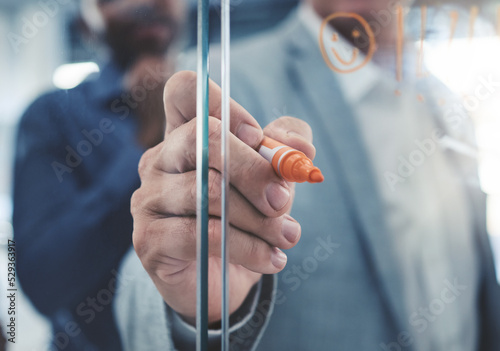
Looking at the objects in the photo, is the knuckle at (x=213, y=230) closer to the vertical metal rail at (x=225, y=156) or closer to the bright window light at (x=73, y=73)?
the vertical metal rail at (x=225, y=156)

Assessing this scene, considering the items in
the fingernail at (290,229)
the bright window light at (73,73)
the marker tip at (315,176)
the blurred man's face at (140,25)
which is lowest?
the fingernail at (290,229)

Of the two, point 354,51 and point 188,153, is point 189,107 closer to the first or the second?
point 188,153

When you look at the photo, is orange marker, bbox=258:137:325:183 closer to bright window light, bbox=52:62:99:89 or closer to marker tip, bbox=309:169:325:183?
marker tip, bbox=309:169:325:183

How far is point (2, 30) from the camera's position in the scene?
1.20ft

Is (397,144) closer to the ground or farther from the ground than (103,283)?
farther from the ground

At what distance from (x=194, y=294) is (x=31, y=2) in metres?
0.29

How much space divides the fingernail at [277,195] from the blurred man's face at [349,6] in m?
0.15

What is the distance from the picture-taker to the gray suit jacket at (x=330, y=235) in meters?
0.35

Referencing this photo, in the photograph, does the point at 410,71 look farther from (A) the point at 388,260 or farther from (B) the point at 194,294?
(B) the point at 194,294

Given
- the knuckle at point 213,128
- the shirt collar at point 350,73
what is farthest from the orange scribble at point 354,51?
the knuckle at point 213,128

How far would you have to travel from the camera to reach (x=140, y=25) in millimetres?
357

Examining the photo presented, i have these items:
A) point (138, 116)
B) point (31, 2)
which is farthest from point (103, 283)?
point (31, 2)

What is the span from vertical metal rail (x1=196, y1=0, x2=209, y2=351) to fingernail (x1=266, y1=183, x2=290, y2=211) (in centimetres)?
5

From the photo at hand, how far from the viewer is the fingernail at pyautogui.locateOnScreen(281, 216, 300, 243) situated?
1.17 feet
